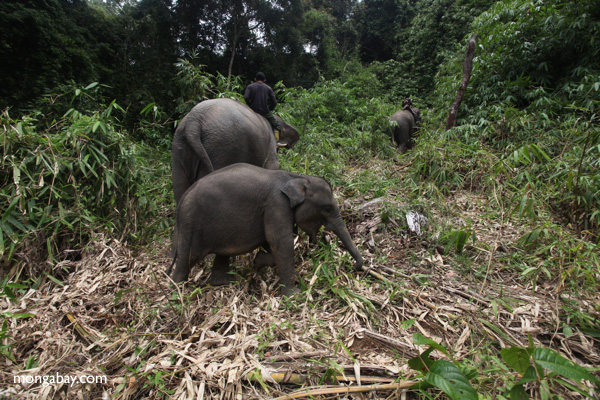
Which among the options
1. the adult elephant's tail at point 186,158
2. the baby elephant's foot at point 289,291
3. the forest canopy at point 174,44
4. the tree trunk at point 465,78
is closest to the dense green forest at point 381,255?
the baby elephant's foot at point 289,291

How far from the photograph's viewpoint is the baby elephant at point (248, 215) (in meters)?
2.65

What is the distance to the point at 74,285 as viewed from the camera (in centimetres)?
267

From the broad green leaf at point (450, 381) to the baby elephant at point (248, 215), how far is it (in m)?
1.27

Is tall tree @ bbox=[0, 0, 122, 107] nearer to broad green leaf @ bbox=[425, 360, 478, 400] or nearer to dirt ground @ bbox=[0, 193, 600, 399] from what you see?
dirt ground @ bbox=[0, 193, 600, 399]

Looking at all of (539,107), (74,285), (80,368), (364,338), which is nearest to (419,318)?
(364,338)

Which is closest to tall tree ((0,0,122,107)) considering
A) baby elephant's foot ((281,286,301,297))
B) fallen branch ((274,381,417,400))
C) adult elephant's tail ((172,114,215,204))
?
adult elephant's tail ((172,114,215,204))

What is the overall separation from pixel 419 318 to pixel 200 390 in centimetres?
160

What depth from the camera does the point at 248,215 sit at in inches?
107

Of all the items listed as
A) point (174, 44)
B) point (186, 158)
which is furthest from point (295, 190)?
point (174, 44)

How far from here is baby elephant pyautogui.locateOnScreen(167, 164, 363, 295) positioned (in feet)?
8.70

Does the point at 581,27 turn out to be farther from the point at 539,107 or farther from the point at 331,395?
the point at 331,395

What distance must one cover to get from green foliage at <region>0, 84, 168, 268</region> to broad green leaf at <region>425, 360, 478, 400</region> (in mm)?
3089

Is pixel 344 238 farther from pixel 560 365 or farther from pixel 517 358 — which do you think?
pixel 560 365

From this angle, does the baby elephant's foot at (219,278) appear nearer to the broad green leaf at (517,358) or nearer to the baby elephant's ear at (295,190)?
the baby elephant's ear at (295,190)
